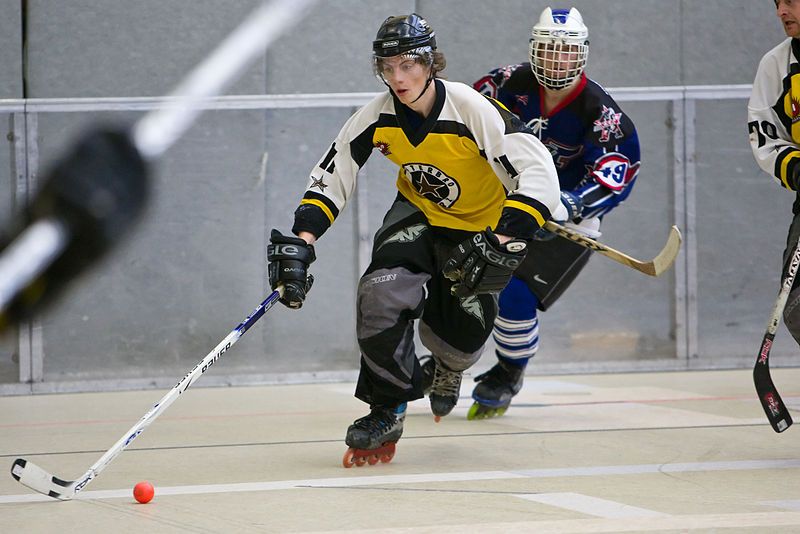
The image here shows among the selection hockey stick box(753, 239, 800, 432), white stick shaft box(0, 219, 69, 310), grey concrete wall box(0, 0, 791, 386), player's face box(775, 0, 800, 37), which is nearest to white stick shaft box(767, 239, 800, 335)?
hockey stick box(753, 239, 800, 432)

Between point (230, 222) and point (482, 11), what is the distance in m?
1.72

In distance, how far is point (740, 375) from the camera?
5.85 metres

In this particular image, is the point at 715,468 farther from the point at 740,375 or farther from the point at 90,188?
the point at 740,375

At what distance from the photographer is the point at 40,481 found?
9.39 feet

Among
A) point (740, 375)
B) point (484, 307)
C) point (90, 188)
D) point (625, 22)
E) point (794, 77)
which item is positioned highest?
point (625, 22)

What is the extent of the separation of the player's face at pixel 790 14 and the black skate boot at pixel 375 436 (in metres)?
1.62

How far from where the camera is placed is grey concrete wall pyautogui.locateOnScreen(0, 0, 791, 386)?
5.70 metres

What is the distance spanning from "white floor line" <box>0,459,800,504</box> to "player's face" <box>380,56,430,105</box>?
110cm

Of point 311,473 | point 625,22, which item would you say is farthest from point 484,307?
point 625,22

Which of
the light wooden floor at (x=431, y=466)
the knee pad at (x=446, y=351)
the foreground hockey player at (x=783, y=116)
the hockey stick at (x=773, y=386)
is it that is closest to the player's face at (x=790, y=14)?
the foreground hockey player at (x=783, y=116)

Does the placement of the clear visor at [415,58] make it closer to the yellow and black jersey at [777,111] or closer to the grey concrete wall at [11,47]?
the yellow and black jersey at [777,111]

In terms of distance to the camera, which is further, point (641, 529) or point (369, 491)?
point (369, 491)

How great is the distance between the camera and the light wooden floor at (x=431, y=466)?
2.66 m

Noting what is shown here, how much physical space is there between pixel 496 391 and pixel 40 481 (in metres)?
2.05
